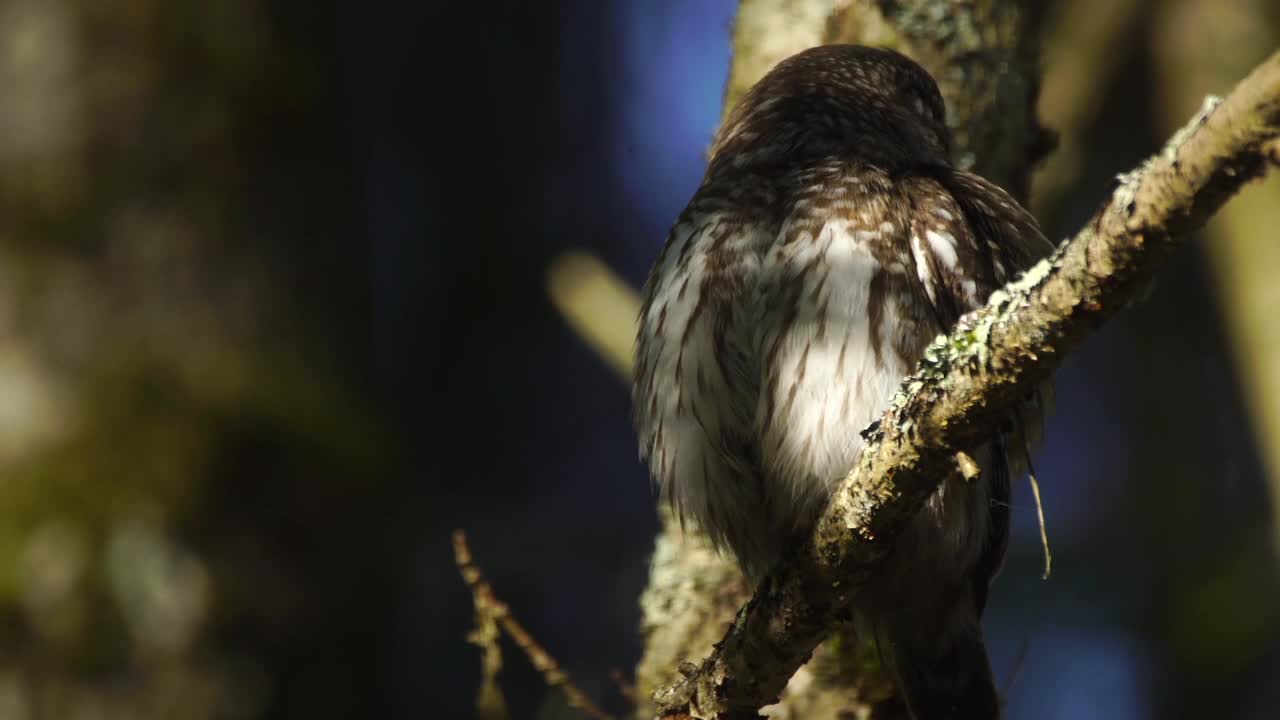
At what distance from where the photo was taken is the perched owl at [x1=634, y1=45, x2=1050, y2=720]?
2646mm

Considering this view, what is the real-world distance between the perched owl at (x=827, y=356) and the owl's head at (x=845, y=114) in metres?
0.04

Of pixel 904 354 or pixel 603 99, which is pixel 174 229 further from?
pixel 603 99

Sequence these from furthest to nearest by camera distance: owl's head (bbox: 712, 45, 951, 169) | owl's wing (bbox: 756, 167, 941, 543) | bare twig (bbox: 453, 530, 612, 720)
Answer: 1. owl's head (bbox: 712, 45, 951, 169)
2. bare twig (bbox: 453, 530, 612, 720)
3. owl's wing (bbox: 756, 167, 941, 543)

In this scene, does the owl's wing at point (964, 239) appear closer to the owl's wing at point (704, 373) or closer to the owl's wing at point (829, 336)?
the owl's wing at point (829, 336)

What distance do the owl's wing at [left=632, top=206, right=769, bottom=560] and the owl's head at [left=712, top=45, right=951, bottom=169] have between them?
1.02ft

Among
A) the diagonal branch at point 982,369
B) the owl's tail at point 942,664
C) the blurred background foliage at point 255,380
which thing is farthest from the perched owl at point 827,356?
the blurred background foliage at point 255,380

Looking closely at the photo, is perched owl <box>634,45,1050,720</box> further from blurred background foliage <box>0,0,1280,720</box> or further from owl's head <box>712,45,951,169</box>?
blurred background foliage <box>0,0,1280,720</box>

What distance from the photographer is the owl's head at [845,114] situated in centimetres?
316

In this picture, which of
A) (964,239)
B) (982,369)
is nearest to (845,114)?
(964,239)

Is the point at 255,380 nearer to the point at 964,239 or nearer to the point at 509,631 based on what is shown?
the point at 509,631

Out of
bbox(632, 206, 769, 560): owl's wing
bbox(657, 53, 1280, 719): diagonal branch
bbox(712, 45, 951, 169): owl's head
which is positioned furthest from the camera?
bbox(712, 45, 951, 169): owl's head

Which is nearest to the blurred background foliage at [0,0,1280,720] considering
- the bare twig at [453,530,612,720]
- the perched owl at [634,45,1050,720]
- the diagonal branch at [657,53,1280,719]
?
the bare twig at [453,530,612,720]

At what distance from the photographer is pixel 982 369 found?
171 cm

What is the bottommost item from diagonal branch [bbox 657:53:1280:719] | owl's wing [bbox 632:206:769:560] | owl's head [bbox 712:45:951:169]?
diagonal branch [bbox 657:53:1280:719]
